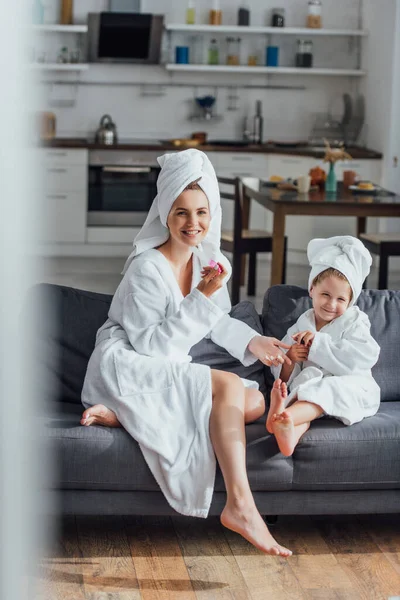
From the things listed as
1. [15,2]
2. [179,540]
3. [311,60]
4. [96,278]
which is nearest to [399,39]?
[311,60]

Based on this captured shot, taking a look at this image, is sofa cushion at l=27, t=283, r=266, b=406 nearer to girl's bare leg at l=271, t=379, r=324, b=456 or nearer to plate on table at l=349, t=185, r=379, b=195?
girl's bare leg at l=271, t=379, r=324, b=456

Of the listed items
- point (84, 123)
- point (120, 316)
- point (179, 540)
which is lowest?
point (179, 540)

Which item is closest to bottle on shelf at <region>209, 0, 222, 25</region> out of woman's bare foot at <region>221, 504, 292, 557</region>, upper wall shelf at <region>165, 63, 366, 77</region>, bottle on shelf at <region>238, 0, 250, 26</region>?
bottle on shelf at <region>238, 0, 250, 26</region>

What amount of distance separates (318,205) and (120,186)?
8.56ft

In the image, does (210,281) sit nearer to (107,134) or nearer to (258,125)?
(107,134)

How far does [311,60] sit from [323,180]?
2.45 m

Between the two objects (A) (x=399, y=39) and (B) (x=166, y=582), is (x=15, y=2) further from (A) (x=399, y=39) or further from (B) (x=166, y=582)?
(A) (x=399, y=39)

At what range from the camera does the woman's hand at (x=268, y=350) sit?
259 cm

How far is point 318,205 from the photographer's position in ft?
16.9

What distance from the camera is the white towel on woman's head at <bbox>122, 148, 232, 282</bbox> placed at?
2.56 m

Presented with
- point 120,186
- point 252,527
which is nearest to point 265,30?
point 120,186

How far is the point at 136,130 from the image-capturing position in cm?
791

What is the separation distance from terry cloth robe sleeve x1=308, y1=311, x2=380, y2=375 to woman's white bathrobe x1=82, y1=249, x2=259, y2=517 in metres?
0.21

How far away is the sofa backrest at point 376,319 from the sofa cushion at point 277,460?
391 mm
